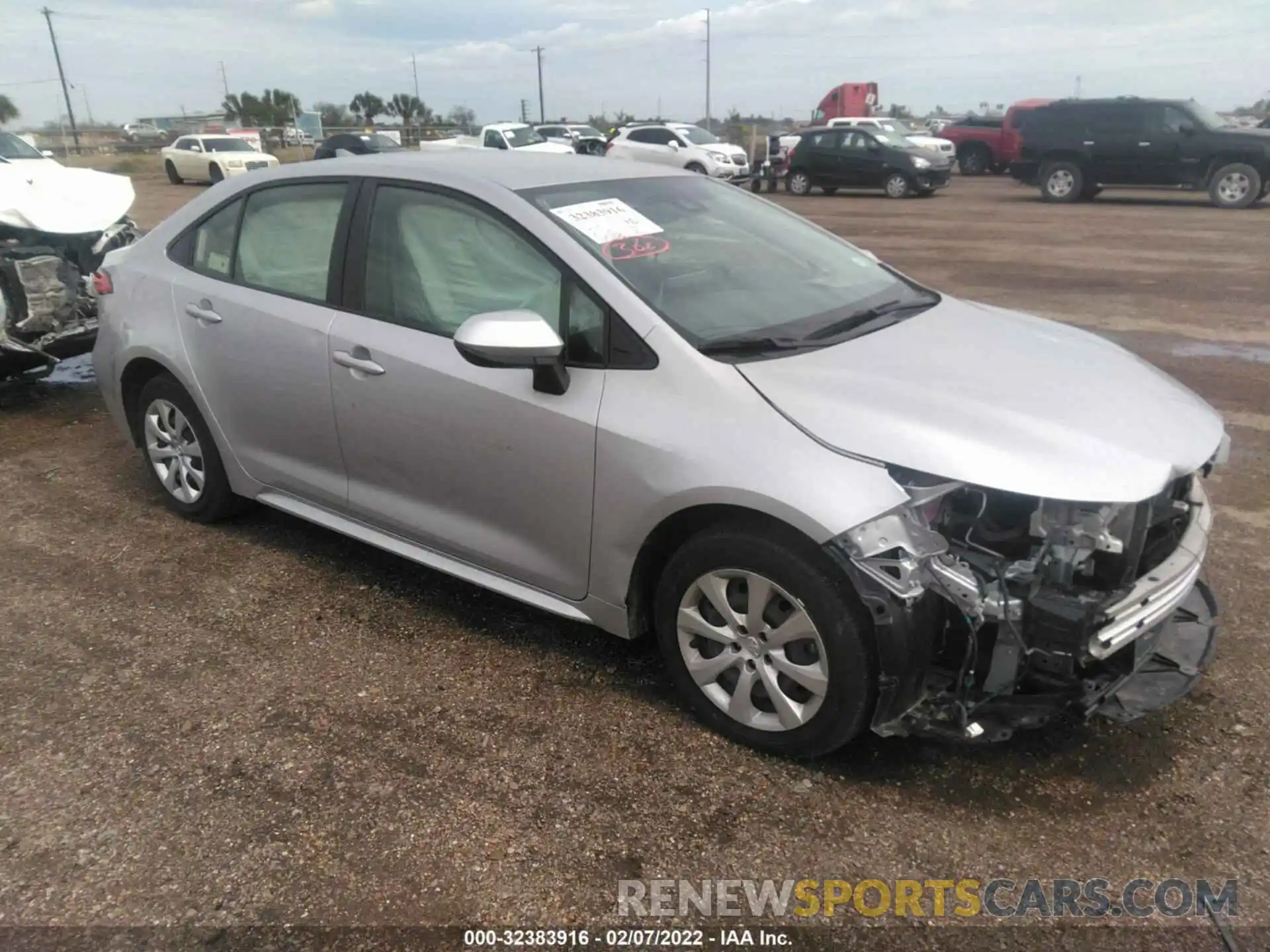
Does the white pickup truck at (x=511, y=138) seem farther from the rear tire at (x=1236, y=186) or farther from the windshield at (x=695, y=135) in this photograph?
the rear tire at (x=1236, y=186)

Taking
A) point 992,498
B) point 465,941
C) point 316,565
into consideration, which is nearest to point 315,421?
point 316,565

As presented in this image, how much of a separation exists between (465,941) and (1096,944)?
145 cm

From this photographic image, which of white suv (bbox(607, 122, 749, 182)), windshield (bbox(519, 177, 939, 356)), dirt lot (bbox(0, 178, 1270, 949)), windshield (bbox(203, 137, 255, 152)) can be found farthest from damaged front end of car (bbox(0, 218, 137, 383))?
windshield (bbox(203, 137, 255, 152))

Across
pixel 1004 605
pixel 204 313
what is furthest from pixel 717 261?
pixel 204 313

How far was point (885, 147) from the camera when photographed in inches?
852

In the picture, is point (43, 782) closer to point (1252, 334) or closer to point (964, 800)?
point (964, 800)

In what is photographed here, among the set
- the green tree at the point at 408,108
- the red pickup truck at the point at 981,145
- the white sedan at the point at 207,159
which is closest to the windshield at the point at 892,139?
the red pickup truck at the point at 981,145

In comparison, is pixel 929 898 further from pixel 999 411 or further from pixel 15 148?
pixel 15 148

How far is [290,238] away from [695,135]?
22.6 metres

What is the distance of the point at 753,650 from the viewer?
271 centimetres

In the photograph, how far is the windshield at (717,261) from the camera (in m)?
3.00

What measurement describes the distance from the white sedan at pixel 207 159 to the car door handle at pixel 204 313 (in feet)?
83.3

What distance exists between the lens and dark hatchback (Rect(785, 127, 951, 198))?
21.4 metres

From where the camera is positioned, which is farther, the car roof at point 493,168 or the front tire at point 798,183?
the front tire at point 798,183
